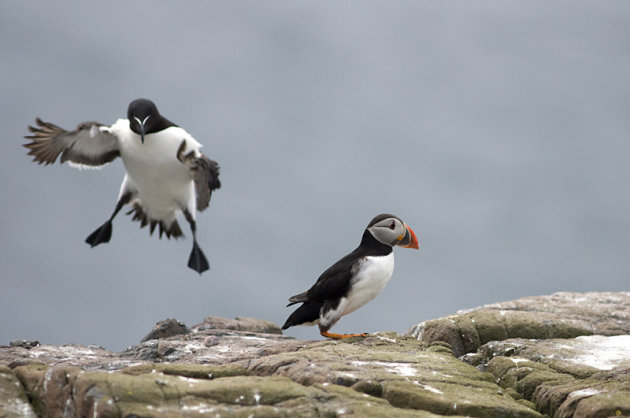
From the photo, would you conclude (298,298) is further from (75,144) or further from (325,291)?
(75,144)

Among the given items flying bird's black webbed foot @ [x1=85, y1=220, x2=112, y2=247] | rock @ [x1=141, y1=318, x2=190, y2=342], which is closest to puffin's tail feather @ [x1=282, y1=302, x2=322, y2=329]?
rock @ [x1=141, y1=318, x2=190, y2=342]

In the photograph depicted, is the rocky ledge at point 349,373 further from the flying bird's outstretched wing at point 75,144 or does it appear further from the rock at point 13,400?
the flying bird's outstretched wing at point 75,144

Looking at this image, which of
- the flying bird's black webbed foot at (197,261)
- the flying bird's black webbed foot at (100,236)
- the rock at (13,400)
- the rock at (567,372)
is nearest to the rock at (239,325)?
the flying bird's black webbed foot at (197,261)

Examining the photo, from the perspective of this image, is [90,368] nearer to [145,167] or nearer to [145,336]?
[145,336]

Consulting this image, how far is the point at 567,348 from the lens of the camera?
8281 mm

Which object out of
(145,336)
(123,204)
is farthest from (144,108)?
(145,336)

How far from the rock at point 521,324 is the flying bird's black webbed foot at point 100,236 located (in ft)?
16.4

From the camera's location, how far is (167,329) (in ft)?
31.0

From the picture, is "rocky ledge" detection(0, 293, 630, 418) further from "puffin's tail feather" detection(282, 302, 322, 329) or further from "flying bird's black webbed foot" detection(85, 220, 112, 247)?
"flying bird's black webbed foot" detection(85, 220, 112, 247)

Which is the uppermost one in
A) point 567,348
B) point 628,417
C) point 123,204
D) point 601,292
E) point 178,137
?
point 178,137

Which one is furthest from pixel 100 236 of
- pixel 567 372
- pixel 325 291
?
A: pixel 567 372

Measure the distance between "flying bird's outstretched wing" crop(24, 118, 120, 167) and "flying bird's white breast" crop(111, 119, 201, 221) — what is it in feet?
0.70

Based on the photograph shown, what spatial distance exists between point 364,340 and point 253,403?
2793 mm

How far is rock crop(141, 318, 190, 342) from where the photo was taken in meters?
9.41
